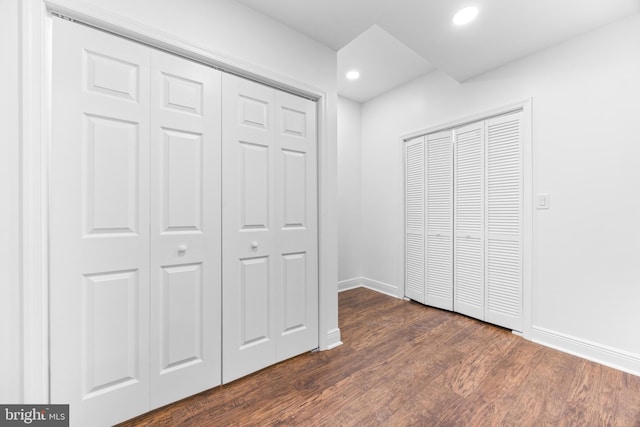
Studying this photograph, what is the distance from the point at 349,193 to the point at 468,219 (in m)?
1.60

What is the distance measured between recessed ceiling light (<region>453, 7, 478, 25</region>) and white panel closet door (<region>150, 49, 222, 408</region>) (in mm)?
1746

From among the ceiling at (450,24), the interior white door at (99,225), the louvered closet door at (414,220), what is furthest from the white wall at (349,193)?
the interior white door at (99,225)

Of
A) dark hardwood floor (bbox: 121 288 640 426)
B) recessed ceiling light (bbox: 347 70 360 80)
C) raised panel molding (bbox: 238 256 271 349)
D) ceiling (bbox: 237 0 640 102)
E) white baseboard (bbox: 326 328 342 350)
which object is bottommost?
dark hardwood floor (bbox: 121 288 640 426)

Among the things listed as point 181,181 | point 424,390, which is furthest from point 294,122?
point 424,390

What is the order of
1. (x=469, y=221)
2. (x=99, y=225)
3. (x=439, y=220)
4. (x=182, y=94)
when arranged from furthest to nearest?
(x=439, y=220), (x=469, y=221), (x=182, y=94), (x=99, y=225)

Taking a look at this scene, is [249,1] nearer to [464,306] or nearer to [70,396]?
[70,396]

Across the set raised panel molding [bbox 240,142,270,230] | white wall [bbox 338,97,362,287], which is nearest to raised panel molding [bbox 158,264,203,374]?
raised panel molding [bbox 240,142,270,230]

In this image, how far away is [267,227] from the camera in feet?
6.28

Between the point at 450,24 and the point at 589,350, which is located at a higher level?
the point at 450,24

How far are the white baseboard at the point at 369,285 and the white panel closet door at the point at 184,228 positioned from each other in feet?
7.81

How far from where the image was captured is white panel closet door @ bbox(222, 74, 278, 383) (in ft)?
5.68

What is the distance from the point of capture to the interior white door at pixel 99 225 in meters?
1.26

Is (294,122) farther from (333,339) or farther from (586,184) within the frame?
(586,184)

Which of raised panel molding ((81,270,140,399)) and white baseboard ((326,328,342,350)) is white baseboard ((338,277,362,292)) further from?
raised panel molding ((81,270,140,399))
